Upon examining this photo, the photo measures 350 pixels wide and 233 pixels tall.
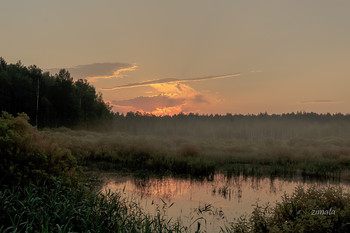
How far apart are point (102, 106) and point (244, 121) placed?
10772cm

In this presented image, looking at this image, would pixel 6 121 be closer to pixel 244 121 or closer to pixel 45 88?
pixel 45 88

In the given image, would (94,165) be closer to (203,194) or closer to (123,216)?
(203,194)

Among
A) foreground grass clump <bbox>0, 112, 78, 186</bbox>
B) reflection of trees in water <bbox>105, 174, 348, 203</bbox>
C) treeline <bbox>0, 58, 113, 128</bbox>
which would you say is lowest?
reflection of trees in water <bbox>105, 174, 348, 203</bbox>

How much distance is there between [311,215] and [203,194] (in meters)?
8.60

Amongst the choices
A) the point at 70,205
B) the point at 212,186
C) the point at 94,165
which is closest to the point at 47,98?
the point at 94,165

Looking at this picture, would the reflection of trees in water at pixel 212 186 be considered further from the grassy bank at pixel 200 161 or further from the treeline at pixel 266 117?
the treeline at pixel 266 117

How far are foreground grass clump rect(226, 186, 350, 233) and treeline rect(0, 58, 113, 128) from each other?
56186 mm

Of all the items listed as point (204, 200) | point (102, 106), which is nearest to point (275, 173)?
point (204, 200)

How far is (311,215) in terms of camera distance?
23.2ft

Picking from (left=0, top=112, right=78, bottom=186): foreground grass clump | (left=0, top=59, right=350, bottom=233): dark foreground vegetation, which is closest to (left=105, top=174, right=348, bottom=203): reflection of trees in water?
(left=0, top=59, right=350, bottom=233): dark foreground vegetation

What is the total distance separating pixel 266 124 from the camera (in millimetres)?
161250

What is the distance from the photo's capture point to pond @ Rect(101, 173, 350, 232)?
38.5 feet

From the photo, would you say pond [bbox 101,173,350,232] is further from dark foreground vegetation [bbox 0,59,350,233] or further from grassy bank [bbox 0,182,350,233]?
grassy bank [bbox 0,182,350,233]

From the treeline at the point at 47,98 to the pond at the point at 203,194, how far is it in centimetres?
4616
